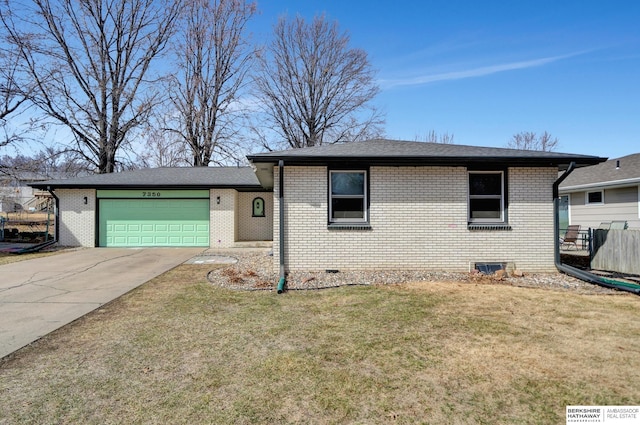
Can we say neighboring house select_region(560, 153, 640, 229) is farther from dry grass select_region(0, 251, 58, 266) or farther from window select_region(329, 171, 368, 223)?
dry grass select_region(0, 251, 58, 266)

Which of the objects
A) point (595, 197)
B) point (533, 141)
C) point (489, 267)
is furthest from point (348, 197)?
point (533, 141)

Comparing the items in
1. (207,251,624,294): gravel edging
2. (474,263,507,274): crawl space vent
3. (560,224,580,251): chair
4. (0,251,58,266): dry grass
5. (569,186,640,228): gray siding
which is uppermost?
(569,186,640,228): gray siding

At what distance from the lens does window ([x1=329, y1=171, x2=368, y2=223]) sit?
844cm

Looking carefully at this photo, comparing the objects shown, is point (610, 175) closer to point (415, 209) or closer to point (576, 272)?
point (576, 272)

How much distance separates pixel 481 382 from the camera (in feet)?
10.5

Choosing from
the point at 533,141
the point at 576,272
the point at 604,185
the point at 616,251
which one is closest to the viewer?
the point at 576,272

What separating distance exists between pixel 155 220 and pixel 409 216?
1168 centimetres

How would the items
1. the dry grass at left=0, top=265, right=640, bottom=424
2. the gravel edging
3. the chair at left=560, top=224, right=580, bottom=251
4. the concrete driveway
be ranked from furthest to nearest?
the chair at left=560, top=224, right=580, bottom=251, the gravel edging, the concrete driveway, the dry grass at left=0, top=265, right=640, bottom=424

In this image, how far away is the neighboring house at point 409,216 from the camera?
8312mm

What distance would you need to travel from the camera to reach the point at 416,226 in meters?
8.41

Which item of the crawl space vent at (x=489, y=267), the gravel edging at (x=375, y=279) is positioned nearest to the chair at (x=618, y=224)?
the gravel edging at (x=375, y=279)

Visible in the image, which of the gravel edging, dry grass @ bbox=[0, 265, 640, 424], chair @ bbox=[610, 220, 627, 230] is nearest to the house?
the gravel edging

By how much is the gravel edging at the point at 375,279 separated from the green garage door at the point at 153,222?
6.94 meters

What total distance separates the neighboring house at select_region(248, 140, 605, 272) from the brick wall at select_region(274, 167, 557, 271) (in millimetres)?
25
